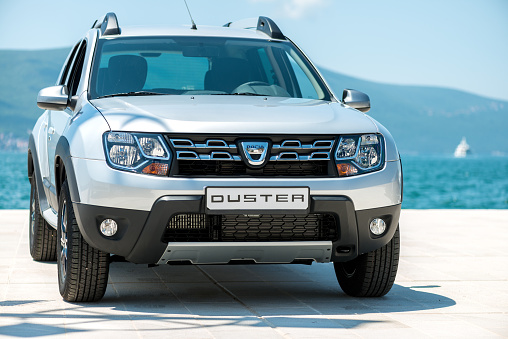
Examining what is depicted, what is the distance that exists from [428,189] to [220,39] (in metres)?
84.8

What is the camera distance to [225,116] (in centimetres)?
517

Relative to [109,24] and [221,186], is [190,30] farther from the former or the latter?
[221,186]

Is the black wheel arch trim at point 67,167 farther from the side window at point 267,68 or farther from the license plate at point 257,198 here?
the side window at point 267,68

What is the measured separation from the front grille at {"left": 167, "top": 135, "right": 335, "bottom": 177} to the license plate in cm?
11

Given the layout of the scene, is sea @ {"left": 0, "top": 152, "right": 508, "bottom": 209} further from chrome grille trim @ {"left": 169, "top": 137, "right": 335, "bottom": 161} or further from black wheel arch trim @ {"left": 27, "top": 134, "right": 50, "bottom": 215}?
chrome grille trim @ {"left": 169, "top": 137, "right": 335, "bottom": 161}

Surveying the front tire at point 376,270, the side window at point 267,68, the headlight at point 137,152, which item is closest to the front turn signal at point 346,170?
the front tire at point 376,270

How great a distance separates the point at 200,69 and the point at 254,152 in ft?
4.86

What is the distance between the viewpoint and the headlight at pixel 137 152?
4.96 m

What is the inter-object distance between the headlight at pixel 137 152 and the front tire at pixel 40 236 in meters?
2.52

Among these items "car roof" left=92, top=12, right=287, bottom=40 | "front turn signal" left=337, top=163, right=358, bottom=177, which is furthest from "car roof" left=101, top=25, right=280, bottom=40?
"front turn signal" left=337, top=163, right=358, bottom=177

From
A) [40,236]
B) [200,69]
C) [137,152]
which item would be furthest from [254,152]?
[40,236]

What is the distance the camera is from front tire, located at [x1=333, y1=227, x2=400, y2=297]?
573 centimetres

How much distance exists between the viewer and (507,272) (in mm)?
7488

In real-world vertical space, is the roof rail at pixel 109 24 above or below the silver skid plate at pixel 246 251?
above
